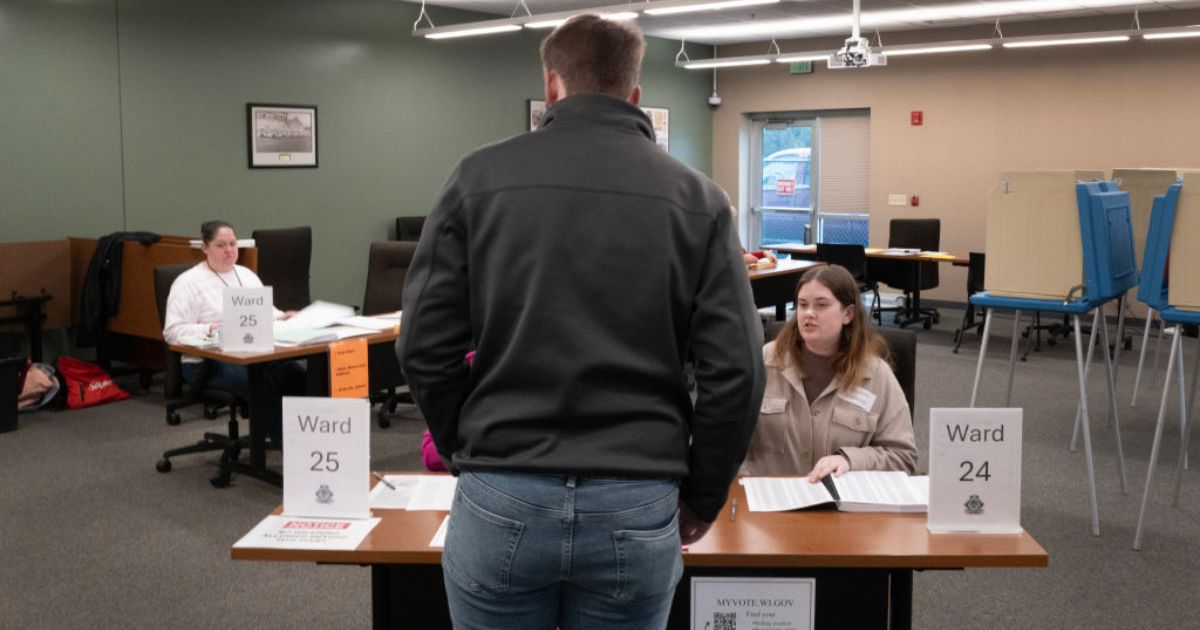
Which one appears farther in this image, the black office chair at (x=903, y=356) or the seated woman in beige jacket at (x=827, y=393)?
the black office chair at (x=903, y=356)

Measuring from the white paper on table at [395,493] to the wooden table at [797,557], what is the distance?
0.13 ft

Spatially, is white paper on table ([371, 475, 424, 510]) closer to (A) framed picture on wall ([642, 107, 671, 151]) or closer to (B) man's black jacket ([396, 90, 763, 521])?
(B) man's black jacket ([396, 90, 763, 521])

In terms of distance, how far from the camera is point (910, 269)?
9.54m

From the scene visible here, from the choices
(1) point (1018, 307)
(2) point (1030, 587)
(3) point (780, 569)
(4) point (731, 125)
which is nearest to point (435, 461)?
(3) point (780, 569)

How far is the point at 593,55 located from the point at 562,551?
25.5 inches

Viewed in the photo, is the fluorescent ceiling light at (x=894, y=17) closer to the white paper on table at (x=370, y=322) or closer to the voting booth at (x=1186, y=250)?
the voting booth at (x=1186, y=250)

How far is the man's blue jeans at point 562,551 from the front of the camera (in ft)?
4.60

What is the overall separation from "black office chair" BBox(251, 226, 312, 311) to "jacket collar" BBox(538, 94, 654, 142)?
5773 mm

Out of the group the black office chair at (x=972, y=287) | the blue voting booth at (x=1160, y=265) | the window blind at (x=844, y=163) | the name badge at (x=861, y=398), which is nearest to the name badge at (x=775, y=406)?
the name badge at (x=861, y=398)

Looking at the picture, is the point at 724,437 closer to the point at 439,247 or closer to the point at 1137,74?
the point at 439,247

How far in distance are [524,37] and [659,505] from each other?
9555 millimetres

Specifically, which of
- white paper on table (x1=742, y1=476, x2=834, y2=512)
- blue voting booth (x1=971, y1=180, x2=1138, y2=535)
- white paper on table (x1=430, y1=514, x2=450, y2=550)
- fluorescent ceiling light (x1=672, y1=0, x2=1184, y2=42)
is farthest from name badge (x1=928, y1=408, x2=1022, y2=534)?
fluorescent ceiling light (x1=672, y1=0, x2=1184, y2=42)

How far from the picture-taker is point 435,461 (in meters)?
2.81

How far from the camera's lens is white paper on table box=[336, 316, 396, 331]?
198 inches
